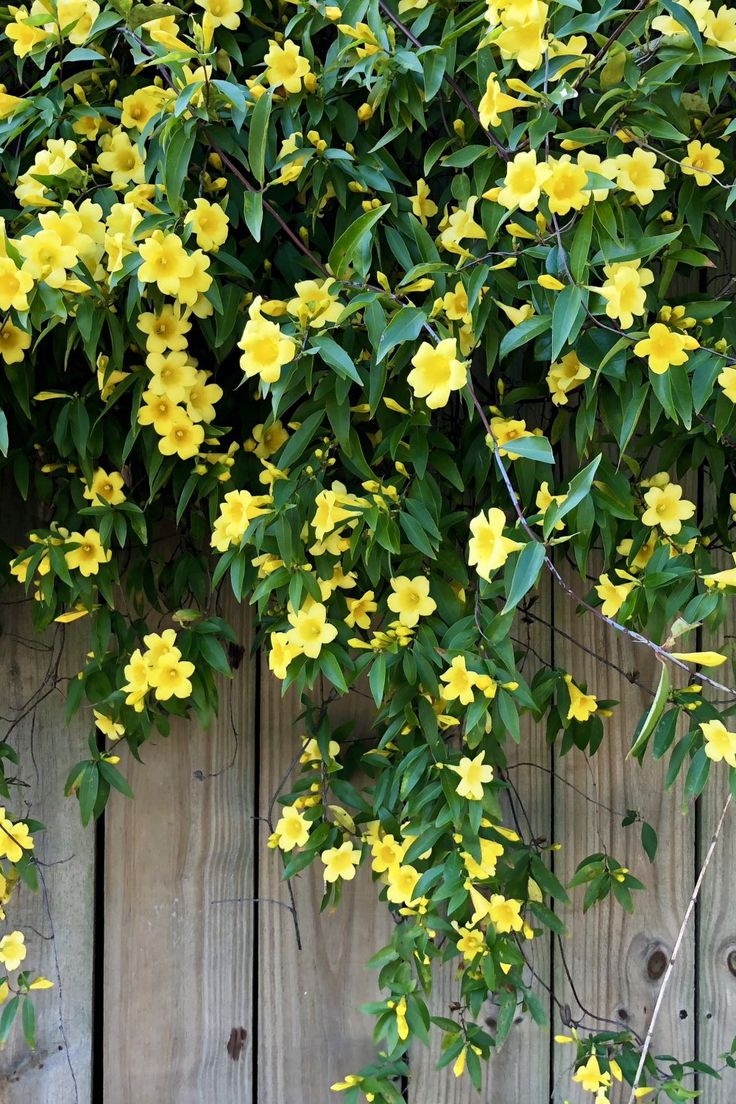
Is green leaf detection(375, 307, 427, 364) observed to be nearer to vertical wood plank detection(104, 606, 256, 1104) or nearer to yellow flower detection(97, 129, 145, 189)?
yellow flower detection(97, 129, 145, 189)

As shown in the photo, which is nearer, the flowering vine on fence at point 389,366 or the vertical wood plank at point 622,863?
the flowering vine on fence at point 389,366

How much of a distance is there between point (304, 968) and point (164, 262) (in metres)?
1.00

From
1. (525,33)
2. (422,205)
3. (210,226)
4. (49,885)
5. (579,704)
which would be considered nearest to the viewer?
(525,33)

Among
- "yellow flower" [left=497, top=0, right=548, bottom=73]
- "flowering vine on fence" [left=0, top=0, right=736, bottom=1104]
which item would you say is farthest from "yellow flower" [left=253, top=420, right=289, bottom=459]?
"yellow flower" [left=497, top=0, right=548, bottom=73]

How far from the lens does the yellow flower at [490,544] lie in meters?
0.83

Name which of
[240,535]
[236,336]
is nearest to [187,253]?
[236,336]

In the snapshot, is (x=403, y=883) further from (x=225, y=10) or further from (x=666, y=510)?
(x=225, y=10)

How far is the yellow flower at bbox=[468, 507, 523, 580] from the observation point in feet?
2.72

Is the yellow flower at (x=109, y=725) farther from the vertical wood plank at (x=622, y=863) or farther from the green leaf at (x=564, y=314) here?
the green leaf at (x=564, y=314)

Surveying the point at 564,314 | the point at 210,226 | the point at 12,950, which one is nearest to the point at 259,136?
the point at 210,226

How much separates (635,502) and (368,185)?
45 cm

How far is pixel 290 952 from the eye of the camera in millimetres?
1351

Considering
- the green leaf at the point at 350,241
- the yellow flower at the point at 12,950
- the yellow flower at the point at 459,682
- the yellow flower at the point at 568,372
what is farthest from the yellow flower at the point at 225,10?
the yellow flower at the point at 12,950

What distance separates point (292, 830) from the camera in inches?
46.0
